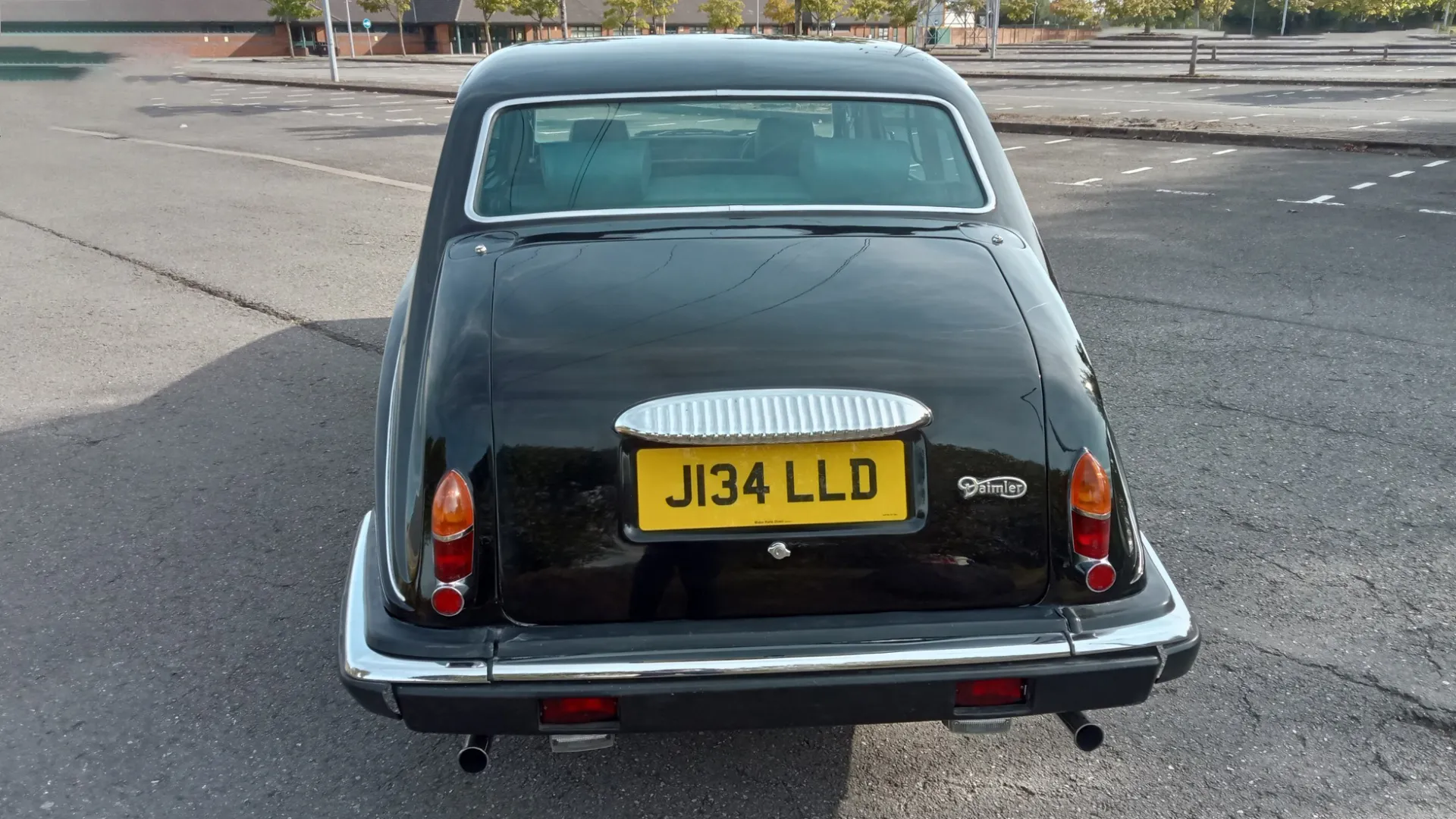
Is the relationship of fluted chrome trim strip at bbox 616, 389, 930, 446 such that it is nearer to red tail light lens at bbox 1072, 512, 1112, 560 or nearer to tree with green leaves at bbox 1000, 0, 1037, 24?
red tail light lens at bbox 1072, 512, 1112, 560

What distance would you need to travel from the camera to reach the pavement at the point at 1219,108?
1570 centimetres

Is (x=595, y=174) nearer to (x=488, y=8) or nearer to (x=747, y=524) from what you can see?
(x=747, y=524)

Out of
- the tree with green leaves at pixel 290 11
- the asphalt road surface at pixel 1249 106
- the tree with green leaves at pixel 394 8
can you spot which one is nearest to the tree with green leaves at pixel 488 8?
the tree with green leaves at pixel 394 8

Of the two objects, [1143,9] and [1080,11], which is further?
[1080,11]

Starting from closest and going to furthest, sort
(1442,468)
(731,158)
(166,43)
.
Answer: (731,158)
(1442,468)
(166,43)

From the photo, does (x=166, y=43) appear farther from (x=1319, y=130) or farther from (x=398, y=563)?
(x=398, y=563)

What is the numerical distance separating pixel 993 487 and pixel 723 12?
250ft

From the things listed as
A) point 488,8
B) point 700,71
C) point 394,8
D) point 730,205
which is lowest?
point 730,205

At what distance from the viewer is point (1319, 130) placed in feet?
53.0

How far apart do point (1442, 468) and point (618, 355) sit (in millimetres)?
3785

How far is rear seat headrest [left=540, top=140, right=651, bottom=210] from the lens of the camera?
10.3 feet

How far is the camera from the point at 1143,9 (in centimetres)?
7150

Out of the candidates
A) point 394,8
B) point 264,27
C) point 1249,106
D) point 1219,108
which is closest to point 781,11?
point 394,8

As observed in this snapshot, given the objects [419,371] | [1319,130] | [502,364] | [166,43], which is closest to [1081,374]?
[502,364]
